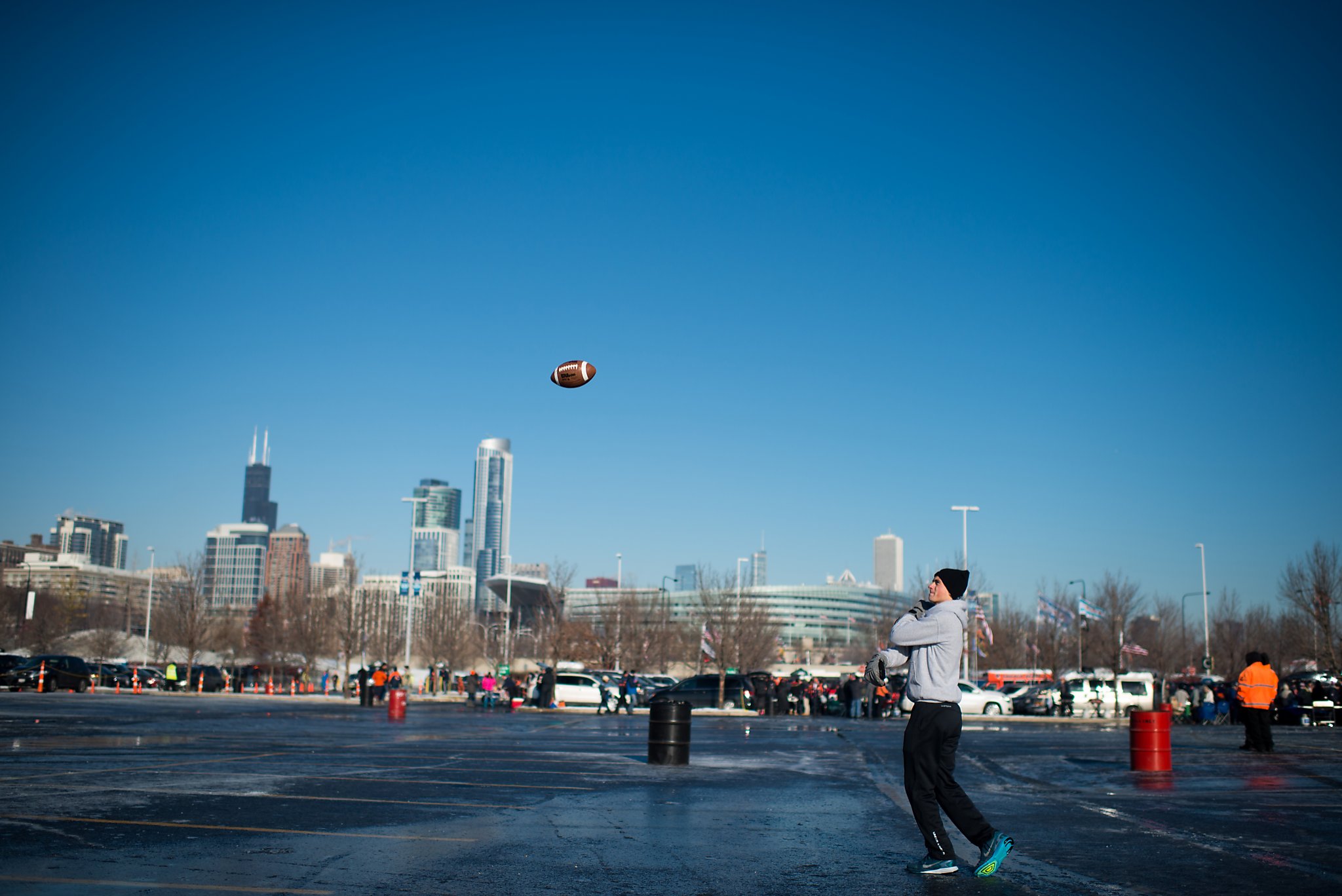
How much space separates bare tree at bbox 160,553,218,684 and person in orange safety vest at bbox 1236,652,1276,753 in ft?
179

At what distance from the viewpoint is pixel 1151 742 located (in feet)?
49.0

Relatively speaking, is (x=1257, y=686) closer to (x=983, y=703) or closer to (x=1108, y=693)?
(x=983, y=703)

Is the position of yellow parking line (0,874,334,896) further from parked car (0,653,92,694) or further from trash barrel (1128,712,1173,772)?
parked car (0,653,92,694)

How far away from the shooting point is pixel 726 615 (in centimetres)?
6756

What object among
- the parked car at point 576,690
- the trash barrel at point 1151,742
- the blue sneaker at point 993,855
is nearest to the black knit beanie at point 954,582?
the blue sneaker at point 993,855

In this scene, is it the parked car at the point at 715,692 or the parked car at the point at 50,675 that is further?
the parked car at the point at 50,675

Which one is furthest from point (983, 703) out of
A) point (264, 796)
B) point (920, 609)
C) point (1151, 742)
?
point (920, 609)

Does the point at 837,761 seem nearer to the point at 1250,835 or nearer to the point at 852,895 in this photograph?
the point at 1250,835

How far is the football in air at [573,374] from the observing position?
1345 centimetres

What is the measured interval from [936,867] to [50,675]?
48388 millimetres

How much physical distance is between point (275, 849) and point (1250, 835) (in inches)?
285

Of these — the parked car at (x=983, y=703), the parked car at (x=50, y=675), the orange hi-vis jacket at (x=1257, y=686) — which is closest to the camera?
the orange hi-vis jacket at (x=1257, y=686)

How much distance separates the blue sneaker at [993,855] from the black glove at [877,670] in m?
1.17

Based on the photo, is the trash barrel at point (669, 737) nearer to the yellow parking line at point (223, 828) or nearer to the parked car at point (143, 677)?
the yellow parking line at point (223, 828)
